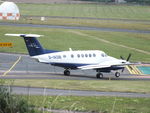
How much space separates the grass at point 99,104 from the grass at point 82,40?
32.5 m

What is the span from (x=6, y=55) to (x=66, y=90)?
89.5ft

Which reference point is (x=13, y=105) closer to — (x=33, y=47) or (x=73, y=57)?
(x=33, y=47)

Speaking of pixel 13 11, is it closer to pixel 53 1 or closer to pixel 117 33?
pixel 117 33

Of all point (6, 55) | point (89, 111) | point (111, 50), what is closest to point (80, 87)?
point (89, 111)

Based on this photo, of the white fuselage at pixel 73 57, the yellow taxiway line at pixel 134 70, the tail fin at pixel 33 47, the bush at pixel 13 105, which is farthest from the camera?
the yellow taxiway line at pixel 134 70

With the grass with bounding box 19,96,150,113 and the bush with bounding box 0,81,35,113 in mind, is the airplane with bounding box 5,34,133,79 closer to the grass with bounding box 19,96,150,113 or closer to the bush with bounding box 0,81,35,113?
the grass with bounding box 19,96,150,113

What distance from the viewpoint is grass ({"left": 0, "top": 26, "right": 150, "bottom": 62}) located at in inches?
2680

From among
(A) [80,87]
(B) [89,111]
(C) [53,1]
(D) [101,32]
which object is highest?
(B) [89,111]

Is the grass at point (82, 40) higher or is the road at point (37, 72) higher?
the road at point (37, 72)

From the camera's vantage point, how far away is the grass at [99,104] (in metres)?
26.4

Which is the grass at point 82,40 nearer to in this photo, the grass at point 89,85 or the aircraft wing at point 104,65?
the aircraft wing at point 104,65

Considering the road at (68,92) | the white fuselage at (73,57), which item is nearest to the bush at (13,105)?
the road at (68,92)

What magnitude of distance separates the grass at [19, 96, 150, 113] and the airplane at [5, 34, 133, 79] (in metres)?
15.7

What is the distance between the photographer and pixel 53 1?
18525 cm
